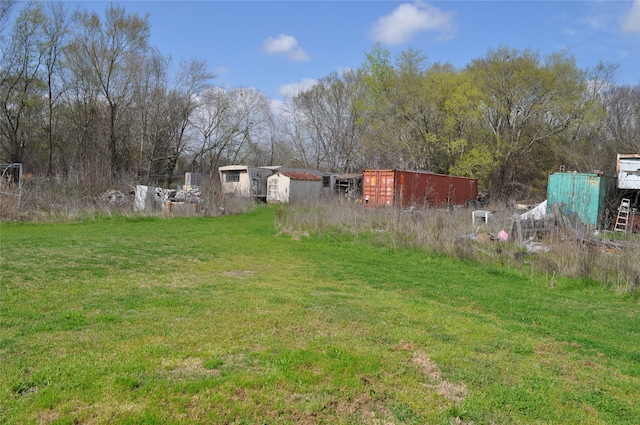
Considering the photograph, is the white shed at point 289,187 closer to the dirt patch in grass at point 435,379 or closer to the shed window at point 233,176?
the shed window at point 233,176

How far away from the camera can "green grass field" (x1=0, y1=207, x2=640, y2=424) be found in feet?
10.2

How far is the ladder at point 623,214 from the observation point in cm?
1858

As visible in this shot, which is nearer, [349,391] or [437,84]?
[349,391]

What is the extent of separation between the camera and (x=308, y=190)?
114ft

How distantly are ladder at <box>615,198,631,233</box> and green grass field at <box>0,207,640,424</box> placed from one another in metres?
12.9

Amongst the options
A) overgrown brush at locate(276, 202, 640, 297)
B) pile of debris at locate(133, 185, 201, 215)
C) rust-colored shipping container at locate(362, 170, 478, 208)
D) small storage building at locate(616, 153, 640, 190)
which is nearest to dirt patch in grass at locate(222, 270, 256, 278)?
overgrown brush at locate(276, 202, 640, 297)

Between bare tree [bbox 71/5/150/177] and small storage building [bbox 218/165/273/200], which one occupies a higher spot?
bare tree [bbox 71/5/150/177]

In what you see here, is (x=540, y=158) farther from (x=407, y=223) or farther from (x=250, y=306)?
(x=250, y=306)

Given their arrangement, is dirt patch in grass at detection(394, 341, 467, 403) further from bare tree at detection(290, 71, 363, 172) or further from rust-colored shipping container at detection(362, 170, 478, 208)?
bare tree at detection(290, 71, 363, 172)

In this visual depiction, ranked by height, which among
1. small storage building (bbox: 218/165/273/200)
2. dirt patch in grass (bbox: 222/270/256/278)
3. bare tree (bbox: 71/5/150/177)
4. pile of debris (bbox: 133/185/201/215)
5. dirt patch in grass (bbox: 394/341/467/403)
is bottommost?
dirt patch in grass (bbox: 222/270/256/278)

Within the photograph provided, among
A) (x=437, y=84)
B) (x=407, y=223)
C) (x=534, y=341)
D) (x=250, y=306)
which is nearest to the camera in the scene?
(x=534, y=341)

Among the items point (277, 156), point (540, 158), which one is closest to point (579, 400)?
point (540, 158)

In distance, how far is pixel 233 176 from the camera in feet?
116

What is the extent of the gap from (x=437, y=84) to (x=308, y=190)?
42.3 feet
